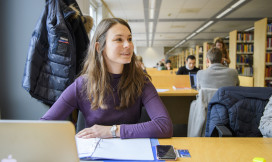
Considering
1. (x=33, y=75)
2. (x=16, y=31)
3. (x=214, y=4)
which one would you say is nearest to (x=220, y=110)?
(x=33, y=75)

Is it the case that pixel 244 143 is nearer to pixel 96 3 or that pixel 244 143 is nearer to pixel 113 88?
pixel 113 88

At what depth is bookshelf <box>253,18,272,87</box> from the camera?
5305 millimetres

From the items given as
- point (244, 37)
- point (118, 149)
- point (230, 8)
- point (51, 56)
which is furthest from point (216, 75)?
point (230, 8)

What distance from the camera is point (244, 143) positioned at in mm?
920

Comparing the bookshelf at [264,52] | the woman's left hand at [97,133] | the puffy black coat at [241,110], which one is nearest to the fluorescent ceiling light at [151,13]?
the bookshelf at [264,52]

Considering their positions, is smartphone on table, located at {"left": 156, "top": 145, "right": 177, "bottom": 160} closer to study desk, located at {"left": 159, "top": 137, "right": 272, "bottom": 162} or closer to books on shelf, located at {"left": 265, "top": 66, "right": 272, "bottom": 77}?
study desk, located at {"left": 159, "top": 137, "right": 272, "bottom": 162}

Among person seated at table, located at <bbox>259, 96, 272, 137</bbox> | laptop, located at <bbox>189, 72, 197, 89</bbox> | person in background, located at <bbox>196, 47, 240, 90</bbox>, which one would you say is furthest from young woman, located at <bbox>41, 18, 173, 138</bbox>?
laptop, located at <bbox>189, 72, 197, 89</bbox>

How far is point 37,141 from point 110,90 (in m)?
0.72

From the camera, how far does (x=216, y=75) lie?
2.47m

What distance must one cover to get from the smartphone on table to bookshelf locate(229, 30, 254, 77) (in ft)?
20.7

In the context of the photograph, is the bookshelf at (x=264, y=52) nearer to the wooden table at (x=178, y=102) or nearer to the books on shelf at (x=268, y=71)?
the books on shelf at (x=268, y=71)

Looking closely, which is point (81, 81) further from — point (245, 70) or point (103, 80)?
point (245, 70)

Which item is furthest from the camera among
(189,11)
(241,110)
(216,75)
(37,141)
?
(189,11)

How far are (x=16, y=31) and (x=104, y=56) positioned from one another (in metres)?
1.05
